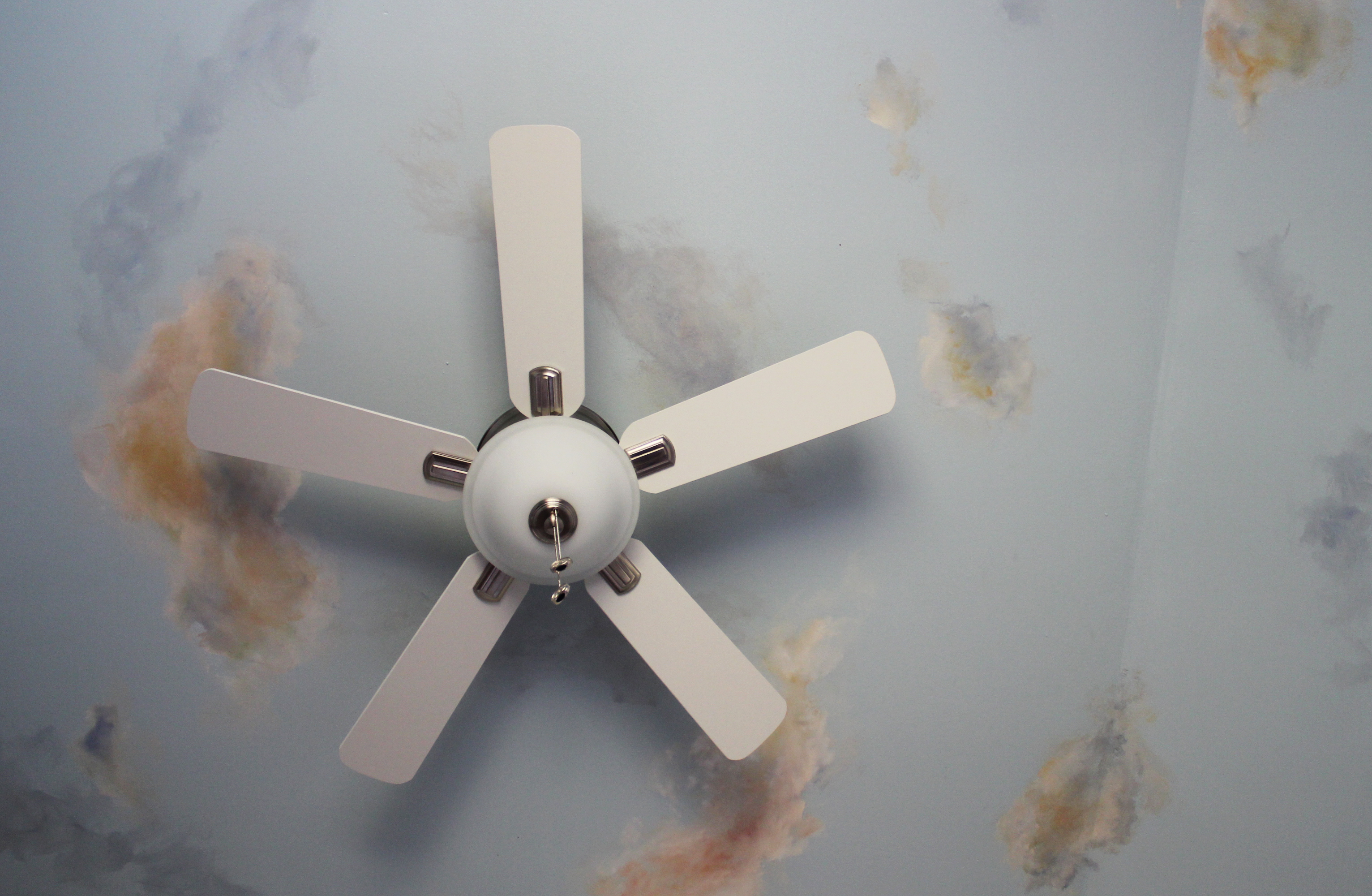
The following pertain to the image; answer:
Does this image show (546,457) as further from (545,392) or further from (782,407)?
(782,407)

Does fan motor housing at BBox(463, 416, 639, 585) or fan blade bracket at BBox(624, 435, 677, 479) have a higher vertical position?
fan blade bracket at BBox(624, 435, 677, 479)

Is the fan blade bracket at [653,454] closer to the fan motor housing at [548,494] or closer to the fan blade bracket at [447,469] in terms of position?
the fan motor housing at [548,494]

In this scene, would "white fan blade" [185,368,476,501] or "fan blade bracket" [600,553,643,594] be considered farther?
"fan blade bracket" [600,553,643,594]

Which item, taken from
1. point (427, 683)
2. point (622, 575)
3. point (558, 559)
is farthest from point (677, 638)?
point (427, 683)

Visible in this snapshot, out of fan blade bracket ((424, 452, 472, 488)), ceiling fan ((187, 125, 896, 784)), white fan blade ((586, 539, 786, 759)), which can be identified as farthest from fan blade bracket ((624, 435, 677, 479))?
fan blade bracket ((424, 452, 472, 488))

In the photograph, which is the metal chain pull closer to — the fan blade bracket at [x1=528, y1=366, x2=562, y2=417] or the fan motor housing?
the fan motor housing

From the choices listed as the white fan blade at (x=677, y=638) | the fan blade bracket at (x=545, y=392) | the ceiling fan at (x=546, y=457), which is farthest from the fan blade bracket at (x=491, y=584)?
the fan blade bracket at (x=545, y=392)
